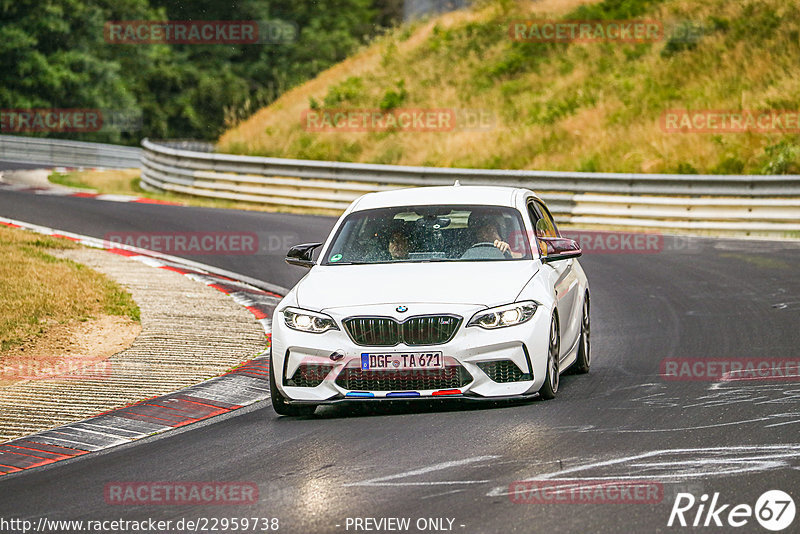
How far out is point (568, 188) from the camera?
951 inches

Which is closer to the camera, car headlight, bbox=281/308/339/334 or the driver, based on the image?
car headlight, bbox=281/308/339/334

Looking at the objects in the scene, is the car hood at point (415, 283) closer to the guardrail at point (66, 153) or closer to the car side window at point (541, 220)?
the car side window at point (541, 220)

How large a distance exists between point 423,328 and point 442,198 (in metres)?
1.93

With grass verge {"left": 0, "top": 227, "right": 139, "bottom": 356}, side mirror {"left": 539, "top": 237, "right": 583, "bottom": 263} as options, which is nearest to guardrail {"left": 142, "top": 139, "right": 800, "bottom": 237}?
grass verge {"left": 0, "top": 227, "right": 139, "bottom": 356}

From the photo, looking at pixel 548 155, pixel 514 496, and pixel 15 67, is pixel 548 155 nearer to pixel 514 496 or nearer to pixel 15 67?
pixel 514 496

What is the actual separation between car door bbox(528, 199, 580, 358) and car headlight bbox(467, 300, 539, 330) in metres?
0.70

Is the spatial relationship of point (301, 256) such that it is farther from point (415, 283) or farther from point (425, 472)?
point (425, 472)

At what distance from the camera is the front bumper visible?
8383 millimetres

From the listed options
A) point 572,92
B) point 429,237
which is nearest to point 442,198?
point 429,237

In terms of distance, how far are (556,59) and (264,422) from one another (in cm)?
2884

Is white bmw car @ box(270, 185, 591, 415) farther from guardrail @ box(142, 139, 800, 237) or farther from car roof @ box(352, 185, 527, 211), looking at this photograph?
guardrail @ box(142, 139, 800, 237)

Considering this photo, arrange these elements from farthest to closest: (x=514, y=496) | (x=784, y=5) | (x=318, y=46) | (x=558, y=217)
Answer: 1. (x=318, y=46)
2. (x=784, y=5)
3. (x=558, y=217)
4. (x=514, y=496)

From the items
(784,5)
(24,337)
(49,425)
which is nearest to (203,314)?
(24,337)

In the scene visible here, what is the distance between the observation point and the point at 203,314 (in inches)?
533
